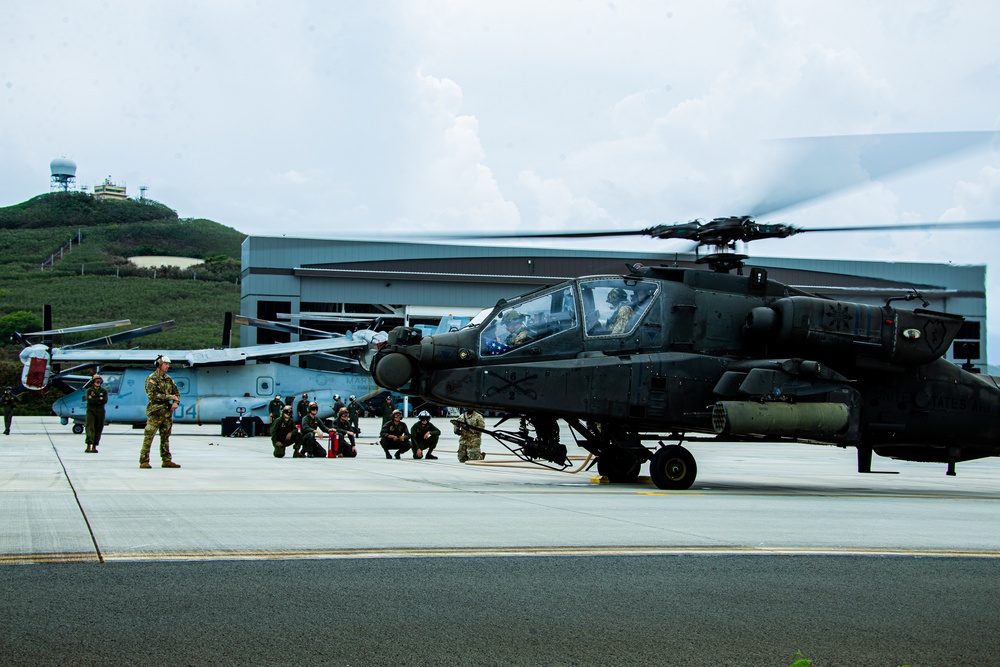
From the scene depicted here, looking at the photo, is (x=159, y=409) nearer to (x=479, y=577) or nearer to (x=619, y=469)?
(x=619, y=469)

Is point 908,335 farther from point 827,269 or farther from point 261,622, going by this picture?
point 827,269

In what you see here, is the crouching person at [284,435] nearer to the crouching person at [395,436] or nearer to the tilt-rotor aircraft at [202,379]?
the crouching person at [395,436]

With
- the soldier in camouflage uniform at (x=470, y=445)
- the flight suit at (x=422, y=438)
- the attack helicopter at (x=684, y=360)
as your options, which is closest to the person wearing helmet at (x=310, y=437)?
the flight suit at (x=422, y=438)

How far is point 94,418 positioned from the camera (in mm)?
19578

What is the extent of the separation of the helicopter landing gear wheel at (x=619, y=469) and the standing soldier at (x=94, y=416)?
11253mm

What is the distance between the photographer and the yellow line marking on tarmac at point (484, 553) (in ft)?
18.9

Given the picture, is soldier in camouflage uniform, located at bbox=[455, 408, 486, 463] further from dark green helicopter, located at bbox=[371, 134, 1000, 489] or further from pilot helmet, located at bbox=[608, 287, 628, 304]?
pilot helmet, located at bbox=[608, 287, 628, 304]

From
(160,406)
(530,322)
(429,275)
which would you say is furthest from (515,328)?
(429,275)

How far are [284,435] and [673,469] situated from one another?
32.2 feet

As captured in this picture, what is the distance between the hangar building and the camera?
180 ft

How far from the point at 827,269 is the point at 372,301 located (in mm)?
27726

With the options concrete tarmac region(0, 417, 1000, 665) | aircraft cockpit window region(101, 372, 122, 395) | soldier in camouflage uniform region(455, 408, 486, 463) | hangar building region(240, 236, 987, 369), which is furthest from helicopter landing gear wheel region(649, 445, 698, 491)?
hangar building region(240, 236, 987, 369)

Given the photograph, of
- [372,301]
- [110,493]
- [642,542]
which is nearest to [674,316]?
[642,542]

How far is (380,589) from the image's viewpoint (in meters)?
5.05
